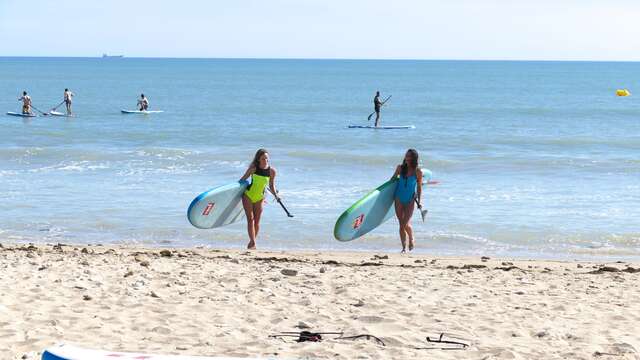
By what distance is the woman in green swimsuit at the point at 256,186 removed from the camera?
35.1ft

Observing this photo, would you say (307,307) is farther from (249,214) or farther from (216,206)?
(216,206)

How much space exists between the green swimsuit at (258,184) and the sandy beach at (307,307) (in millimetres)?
1316

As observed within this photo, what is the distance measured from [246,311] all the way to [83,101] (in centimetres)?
5060

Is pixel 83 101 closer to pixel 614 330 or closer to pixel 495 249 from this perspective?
pixel 495 249

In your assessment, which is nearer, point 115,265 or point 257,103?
point 115,265

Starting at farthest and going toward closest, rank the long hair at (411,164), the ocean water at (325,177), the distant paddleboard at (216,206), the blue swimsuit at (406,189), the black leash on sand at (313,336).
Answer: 1. the ocean water at (325,177)
2. the distant paddleboard at (216,206)
3. the blue swimsuit at (406,189)
4. the long hair at (411,164)
5. the black leash on sand at (313,336)

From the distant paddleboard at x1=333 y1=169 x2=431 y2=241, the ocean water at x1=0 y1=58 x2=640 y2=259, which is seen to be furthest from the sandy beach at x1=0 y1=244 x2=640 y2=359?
the ocean water at x1=0 y1=58 x2=640 y2=259

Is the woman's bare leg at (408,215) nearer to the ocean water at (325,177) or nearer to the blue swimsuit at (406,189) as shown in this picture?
the blue swimsuit at (406,189)

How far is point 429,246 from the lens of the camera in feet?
39.7

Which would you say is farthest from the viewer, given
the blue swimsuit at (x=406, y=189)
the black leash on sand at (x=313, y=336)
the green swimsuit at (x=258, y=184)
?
the blue swimsuit at (x=406, y=189)

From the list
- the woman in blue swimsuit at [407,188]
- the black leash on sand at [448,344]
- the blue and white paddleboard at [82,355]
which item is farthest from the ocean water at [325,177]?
the blue and white paddleboard at [82,355]

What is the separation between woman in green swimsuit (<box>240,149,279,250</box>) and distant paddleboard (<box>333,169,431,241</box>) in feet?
3.31

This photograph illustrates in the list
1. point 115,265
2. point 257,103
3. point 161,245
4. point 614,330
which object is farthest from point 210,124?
point 614,330

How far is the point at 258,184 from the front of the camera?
10.7 m
